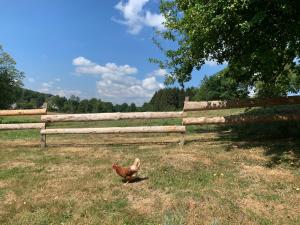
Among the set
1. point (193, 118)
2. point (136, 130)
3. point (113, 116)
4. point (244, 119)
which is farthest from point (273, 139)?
point (113, 116)

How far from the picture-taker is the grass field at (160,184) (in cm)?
718

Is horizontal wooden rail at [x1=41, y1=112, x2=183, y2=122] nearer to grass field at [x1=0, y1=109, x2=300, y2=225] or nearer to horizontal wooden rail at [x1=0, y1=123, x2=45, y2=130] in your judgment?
horizontal wooden rail at [x1=0, y1=123, x2=45, y2=130]

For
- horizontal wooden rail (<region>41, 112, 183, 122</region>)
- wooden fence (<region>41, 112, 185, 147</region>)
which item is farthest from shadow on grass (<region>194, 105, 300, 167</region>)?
horizontal wooden rail (<region>41, 112, 183, 122</region>)

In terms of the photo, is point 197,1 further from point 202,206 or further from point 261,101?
point 202,206

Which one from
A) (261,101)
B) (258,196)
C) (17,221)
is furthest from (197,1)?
(17,221)

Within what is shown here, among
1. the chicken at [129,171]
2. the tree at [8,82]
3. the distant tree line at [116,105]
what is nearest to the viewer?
the chicken at [129,171]

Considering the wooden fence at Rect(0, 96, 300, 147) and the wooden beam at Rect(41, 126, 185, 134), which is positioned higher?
the wooden fence at Rect(0, 96, 300, 147)

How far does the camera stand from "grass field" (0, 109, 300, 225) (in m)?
7.18

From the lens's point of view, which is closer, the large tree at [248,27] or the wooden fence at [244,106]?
the large tree at [248,27]

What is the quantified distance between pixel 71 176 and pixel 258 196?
4565mm

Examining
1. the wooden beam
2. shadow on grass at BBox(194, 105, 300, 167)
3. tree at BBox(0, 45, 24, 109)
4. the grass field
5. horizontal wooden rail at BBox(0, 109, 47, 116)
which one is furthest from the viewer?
tree at BBox(0, 45, 24, 109)

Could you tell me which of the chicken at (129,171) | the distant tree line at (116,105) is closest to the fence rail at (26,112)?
the chicken at (129,171)

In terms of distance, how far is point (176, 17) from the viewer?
1552cm

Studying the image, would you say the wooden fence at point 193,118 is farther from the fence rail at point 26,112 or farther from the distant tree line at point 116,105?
the distant tree line at point 116,105
